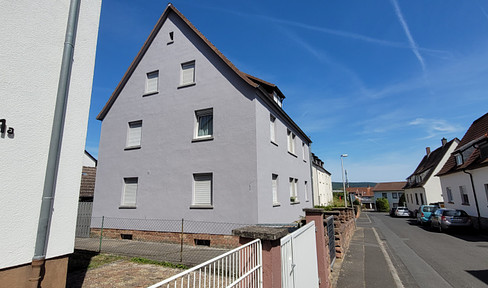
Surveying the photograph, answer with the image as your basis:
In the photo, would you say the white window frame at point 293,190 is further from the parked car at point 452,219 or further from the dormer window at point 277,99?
the parked car at point 452,219

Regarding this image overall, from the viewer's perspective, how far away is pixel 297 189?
16.5m

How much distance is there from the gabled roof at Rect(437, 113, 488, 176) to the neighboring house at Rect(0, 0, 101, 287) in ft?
72.6

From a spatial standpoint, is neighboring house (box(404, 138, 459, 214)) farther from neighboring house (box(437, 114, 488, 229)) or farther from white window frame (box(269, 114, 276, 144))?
white window frame (box(269, 114, 276, 144))

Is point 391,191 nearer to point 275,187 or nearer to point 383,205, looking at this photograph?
point 383,205

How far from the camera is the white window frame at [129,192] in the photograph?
1261 centimetres

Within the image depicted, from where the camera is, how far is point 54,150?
12.8ft

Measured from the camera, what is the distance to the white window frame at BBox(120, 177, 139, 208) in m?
12.6

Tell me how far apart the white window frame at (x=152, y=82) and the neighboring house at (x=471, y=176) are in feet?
69.6

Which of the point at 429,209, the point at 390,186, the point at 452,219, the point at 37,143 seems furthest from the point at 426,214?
the point at 390,186

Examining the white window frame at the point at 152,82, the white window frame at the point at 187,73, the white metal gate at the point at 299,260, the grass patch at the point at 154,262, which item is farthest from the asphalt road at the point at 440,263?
the white window frame at the point at 152,82

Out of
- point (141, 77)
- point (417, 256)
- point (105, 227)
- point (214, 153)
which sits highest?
point (141, 77)

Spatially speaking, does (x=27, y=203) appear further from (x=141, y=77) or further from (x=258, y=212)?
(x=141, y=77)

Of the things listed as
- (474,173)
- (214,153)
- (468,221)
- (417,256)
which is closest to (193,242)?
(214,153)

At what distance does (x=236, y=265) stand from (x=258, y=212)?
23.8ft
